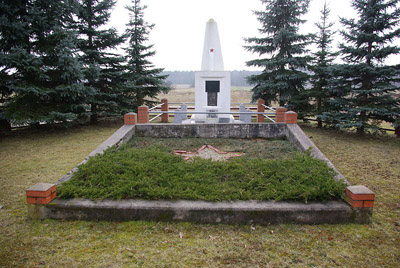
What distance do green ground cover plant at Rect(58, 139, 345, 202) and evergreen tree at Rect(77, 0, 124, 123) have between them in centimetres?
748

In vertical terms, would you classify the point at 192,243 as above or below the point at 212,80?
below

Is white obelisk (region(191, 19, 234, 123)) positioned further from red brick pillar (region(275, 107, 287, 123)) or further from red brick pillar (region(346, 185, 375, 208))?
red brick pillar (region(346, 185, 375, 208))

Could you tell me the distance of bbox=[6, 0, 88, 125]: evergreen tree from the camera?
876cm

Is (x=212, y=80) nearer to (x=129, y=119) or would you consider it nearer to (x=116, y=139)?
(x=129, y=119)

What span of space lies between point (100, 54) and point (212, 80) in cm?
548

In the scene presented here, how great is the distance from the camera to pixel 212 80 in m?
11.6

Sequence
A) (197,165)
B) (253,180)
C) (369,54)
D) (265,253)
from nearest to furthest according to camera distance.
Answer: (265,253), (253,180), (197,165), (369,54)

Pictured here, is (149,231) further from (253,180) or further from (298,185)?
(298,185)

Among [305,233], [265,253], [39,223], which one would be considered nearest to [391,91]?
[305,233]

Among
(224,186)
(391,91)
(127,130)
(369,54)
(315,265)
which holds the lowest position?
(315,265)

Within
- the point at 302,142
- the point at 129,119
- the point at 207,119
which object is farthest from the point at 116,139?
the point at 207,119

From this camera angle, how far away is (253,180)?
4129 millimetres

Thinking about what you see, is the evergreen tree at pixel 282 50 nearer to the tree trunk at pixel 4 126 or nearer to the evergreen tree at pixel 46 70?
the evergreen tree at pixel 46 70

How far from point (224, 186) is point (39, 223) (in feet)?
8.91
